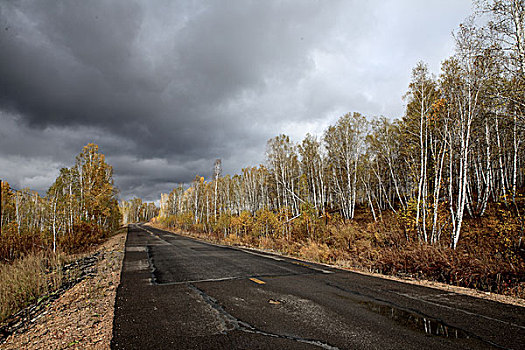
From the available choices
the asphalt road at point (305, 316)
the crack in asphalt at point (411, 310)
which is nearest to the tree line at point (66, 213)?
the asphalt road at point (305, 316)

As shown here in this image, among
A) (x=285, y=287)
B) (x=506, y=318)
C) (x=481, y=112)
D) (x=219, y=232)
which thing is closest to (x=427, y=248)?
(x=506, y=318)

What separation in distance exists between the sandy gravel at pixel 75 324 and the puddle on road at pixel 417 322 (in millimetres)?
4413

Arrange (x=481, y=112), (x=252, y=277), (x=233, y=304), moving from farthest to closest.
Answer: (x=481, y=112) → (x=252, y=277) → (x=233, y=304)

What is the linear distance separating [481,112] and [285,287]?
41.3ft

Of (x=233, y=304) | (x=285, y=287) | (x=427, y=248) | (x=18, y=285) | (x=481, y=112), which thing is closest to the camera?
(x=233, y=304)

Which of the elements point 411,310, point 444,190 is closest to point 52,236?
point 411,310

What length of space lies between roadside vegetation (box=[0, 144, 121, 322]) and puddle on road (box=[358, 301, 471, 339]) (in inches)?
307

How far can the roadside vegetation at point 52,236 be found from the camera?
7.01 m

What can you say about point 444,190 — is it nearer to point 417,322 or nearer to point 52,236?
point 417,322

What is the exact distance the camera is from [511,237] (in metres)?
10.2

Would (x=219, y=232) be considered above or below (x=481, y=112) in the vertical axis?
below

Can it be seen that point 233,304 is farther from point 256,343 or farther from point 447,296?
point 447,296

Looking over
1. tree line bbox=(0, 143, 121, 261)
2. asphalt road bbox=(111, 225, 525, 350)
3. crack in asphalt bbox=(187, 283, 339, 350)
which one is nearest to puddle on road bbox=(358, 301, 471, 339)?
asphalt road bbox=(111, 225, 525, 350)

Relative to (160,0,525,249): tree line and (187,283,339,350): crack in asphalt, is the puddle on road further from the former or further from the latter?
(160,0,525,249): tree line
